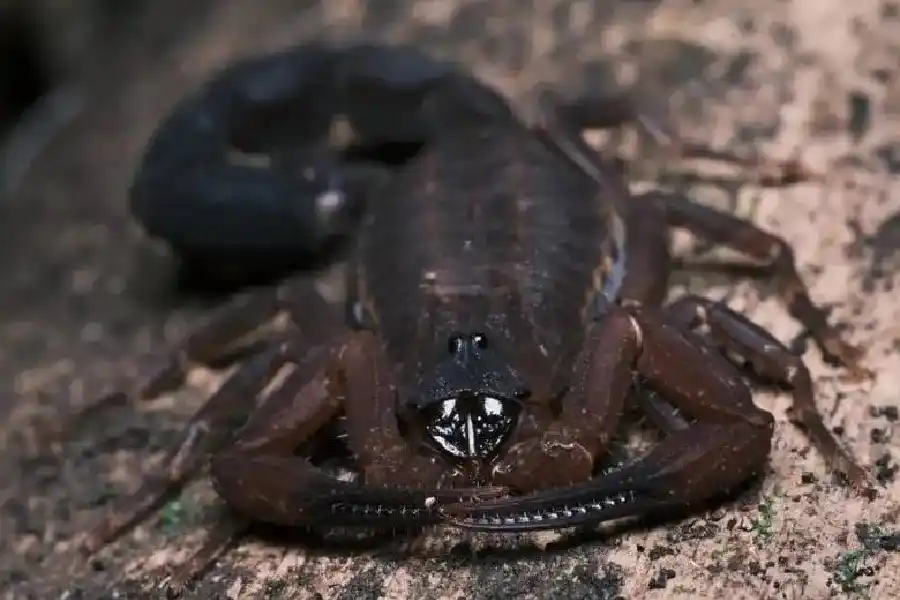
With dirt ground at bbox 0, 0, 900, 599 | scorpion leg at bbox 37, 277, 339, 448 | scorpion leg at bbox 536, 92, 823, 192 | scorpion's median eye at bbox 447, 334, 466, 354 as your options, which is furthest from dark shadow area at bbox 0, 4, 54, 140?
scorpion's median eye at bbox 447, 334, 466, 354

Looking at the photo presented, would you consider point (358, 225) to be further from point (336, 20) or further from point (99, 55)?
point (99, 55)

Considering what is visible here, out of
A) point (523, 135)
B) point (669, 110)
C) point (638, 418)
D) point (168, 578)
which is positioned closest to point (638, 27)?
point (669, 110)

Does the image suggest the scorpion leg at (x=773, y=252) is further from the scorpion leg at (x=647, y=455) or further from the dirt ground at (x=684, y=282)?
the scorpion leg at (x=647, y=455)

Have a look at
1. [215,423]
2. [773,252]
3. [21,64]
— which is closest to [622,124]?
[773,252]

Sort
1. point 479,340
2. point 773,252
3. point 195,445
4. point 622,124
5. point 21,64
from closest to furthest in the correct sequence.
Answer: point 479,340 < point 195,445 < point 773,252 < point 622,124 < point 21,64

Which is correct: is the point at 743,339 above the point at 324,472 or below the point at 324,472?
below

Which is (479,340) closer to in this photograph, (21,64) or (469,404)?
(469,404)

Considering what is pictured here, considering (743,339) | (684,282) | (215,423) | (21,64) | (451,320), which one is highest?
(21,64)

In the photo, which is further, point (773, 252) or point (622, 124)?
point (622, 124)
